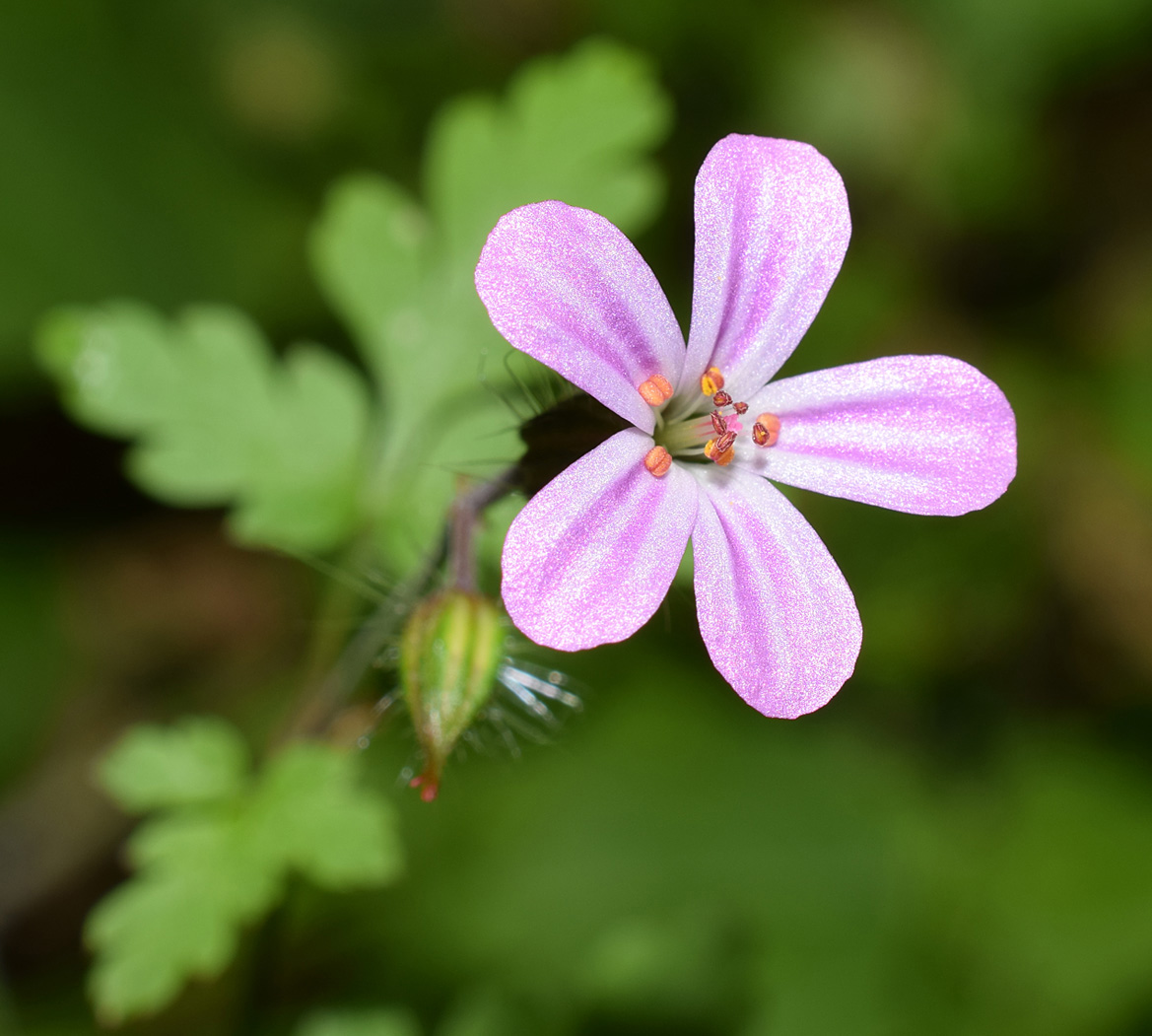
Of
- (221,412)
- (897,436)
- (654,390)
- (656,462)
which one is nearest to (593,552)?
(656,462)

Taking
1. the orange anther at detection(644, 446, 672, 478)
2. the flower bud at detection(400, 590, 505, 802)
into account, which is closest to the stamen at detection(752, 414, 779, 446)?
the orange anther at detection(644, 446, 672, 478)

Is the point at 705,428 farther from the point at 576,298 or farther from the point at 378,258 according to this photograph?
the point at 378,258

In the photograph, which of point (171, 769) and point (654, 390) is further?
point (171, 769)

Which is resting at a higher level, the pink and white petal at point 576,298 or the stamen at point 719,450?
the pink and white petal at point 576,298

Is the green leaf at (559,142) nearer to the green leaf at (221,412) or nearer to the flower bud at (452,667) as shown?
the green leaf at (221,412)

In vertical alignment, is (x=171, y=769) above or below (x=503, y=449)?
below

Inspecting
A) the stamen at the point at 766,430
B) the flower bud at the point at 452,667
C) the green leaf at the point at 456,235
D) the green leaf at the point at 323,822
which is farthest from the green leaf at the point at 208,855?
the stamen at the point at 766,430

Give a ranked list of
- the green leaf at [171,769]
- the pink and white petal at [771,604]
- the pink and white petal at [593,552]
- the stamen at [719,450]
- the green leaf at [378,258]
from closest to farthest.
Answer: the pink and white petal at [593,552], the pink and white petal at [771,604], the stamen at [719,450], the green leaf at [171,769], the green leaf at [378,258]

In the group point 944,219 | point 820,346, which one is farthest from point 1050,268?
point 820,346
